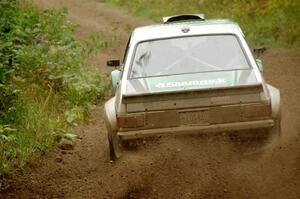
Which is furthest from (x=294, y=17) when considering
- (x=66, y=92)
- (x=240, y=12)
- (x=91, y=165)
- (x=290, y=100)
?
(x=91, y=165)

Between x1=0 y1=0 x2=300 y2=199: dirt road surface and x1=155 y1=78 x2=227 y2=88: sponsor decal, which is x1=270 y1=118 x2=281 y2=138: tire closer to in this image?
x1=0 y1=0 x2=300 y2=199: dirt road surface

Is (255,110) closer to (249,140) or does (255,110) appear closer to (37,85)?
(249,140)

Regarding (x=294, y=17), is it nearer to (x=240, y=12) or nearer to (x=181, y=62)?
(x=240, y=12)

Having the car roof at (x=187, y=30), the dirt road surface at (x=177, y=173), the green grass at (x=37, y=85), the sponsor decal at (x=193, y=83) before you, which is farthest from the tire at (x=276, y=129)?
the green grass at (x=37, y=85)

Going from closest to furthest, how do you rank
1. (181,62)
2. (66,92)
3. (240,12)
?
(181,62) → (66,92) → (240,12)

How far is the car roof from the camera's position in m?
7.12

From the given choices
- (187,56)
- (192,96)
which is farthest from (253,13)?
(192,96)

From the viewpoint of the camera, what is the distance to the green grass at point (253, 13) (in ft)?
51.9

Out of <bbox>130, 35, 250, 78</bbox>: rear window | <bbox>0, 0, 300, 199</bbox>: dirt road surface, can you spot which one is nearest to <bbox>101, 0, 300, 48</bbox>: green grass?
<bbox>130, 35, 250, 78</bbox>: rear window

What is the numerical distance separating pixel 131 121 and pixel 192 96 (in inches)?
28.4

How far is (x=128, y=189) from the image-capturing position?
6.00m

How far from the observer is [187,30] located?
7.20 metres

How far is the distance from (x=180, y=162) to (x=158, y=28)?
2057mm

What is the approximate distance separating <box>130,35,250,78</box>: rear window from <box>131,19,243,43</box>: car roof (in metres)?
0.08
